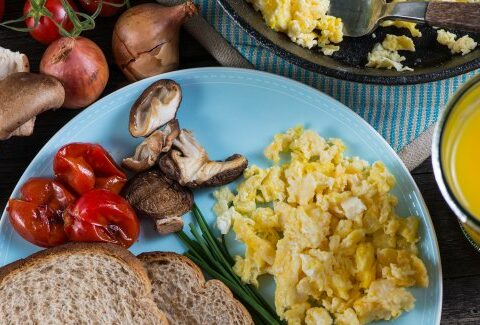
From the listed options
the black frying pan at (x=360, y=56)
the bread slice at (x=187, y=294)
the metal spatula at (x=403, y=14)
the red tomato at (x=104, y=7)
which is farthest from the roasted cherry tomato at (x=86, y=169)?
the metal spatula at (x=403, y=14)

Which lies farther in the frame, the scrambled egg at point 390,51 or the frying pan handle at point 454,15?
the scrambled egg at point 390,51

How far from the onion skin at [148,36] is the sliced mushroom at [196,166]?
0.94 ft

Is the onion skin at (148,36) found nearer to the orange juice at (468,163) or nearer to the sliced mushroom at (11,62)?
the sliced mushroom at (11,62)

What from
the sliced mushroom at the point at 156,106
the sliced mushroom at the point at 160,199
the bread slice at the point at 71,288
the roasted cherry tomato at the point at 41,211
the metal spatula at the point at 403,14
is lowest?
the bread slice at the point at 71,288

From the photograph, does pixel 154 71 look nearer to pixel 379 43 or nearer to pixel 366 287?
pixel 379 43

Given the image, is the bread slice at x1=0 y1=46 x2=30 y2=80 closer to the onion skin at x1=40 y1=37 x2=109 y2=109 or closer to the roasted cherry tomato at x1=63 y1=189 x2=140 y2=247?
the onion skin at x1=40 y1=37 x2=109 y2=109

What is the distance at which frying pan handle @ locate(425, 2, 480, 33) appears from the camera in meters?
2.53

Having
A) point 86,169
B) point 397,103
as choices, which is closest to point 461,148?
point 397,103

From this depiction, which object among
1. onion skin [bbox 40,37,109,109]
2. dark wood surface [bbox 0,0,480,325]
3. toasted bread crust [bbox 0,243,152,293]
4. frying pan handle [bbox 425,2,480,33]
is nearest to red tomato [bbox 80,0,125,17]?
dark wood surface [bbox 0,0,480,325]

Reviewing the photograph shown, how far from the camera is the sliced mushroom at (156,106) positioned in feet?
9.18

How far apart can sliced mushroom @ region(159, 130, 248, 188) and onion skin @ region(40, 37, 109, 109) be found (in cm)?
33

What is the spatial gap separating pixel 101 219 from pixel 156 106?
392 millimetres

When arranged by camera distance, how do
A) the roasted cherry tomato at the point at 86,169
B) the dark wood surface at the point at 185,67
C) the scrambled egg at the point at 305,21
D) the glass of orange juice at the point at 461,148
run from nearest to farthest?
the glass of orange juice at the point at 461,148, the scrambled egg at the point at 305,21, the roasted cherry tomato at the point at 86,169, the dark wood surface at the point at 185,67

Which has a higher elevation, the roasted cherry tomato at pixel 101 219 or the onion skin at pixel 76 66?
the onion skin at pixel 76 66
